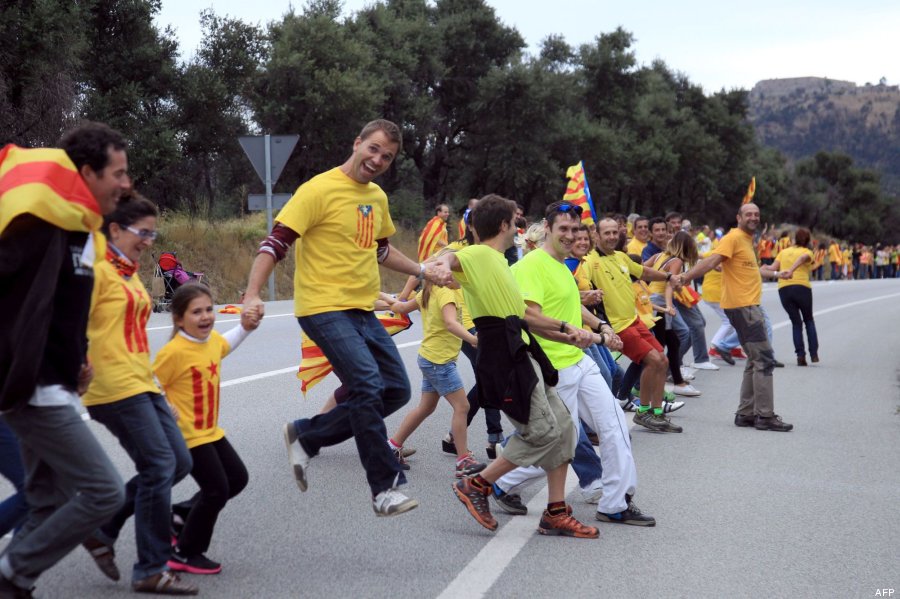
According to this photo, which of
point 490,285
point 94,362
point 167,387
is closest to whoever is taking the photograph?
point 94,362

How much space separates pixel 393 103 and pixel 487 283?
3221cm

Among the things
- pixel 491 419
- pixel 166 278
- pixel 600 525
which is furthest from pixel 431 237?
pixel 600 525

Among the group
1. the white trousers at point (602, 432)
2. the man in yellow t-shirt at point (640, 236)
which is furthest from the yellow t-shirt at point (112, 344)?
the man in yellow t-shirt at point (640, 236)

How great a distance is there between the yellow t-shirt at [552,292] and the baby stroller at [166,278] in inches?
489

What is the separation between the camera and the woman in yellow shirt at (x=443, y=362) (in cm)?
722

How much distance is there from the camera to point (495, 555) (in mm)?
5328

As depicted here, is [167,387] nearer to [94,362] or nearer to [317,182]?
[94,362]

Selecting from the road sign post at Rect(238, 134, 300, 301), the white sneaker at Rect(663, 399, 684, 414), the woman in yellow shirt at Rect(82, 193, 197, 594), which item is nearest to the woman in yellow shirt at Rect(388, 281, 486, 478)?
the white sneaker at Rect(663, 399, 684, 414)

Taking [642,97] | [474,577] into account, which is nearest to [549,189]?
[642,97]

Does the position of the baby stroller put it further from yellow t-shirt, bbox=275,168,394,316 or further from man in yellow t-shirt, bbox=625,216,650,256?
yellow t-shirt, bbox=275,168,394,316

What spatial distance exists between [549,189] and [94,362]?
36.7m

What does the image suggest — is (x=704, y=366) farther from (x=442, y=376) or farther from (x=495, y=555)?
(x=495, y=555)

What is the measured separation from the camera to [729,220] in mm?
60688

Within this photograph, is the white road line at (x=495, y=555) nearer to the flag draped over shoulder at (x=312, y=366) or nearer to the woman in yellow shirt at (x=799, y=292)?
the flag draped over shoulder at (x=312, y=366)
